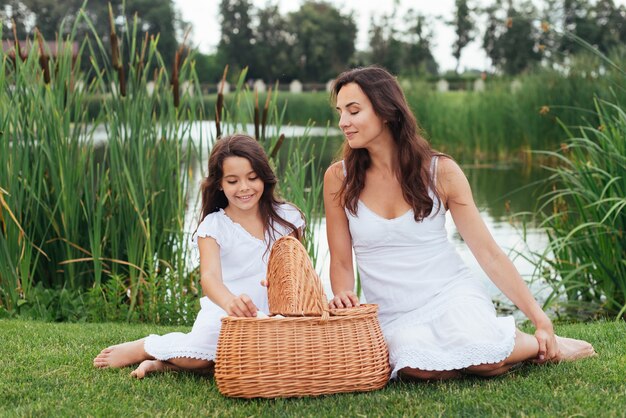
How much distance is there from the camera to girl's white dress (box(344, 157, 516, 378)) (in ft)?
8.95

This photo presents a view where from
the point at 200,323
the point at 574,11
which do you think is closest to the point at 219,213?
the point at 200,323

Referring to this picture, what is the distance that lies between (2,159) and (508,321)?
8.15 feet

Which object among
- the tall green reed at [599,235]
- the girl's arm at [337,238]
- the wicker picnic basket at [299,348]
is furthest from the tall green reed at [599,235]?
the wicker picnic basket at [299,348]

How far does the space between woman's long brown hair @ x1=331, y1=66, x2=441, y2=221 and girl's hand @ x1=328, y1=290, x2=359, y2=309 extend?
302mm

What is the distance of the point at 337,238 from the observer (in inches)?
122

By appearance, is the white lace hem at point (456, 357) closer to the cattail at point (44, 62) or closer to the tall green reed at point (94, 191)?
the tall green reed at point (94, 191)

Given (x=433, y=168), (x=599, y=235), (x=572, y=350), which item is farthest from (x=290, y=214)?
(x=599, y=235)

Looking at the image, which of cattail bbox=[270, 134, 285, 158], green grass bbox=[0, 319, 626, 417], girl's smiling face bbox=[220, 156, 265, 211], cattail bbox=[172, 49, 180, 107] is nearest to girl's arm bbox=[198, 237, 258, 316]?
girl's smiling face bbox=[220, 156, 265, 211]

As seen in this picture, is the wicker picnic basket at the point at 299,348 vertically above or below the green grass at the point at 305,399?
above

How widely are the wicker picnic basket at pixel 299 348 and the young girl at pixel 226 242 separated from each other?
0.32 m

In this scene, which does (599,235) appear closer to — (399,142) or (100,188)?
(399,142)

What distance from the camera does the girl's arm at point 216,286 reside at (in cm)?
270

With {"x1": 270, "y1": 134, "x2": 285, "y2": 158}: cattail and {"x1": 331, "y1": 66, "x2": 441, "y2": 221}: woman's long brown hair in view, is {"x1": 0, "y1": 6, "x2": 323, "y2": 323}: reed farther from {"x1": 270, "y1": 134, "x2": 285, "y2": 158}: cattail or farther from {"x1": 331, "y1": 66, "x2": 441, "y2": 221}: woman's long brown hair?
{"x1": 331, "y1": 66, "x2": 441, "y2": 221}: woman's long brown hair

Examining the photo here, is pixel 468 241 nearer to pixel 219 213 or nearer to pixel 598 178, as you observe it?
pixel 219 213
